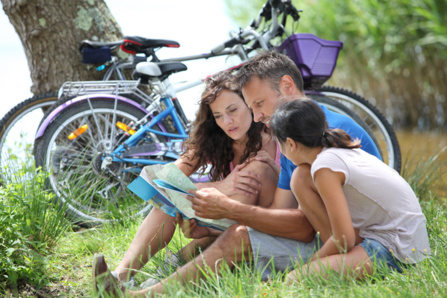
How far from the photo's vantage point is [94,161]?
11.2 feet

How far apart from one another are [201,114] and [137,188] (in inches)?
25.8

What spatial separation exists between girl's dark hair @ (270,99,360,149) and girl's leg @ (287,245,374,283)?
0.42 m

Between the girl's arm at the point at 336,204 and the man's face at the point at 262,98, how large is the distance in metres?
0.56

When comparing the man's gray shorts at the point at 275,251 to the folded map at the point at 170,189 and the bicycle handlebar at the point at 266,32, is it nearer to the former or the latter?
the folded map at the point at 170,189

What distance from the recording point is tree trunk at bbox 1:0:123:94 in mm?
4012

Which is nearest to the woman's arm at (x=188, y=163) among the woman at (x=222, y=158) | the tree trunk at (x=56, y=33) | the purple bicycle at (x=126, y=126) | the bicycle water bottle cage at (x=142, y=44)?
the woman at (x=222, y=158)

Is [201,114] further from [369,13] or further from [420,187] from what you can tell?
[369,13]

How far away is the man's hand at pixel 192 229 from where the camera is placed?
233 centimetres

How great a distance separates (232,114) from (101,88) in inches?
50.8

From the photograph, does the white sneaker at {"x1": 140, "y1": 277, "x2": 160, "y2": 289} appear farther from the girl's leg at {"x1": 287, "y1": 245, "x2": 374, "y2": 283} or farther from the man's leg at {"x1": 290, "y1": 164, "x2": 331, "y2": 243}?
the man's leg at {"x1": 290, "y1": 164, "x2": 331, "y2": 243}

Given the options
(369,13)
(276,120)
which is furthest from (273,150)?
(369,13)

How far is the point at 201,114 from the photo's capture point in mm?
2775

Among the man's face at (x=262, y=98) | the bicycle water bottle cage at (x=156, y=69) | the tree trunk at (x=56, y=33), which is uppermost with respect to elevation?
the tree trunk at (x=56, y=33)

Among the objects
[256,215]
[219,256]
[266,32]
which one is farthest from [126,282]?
[266,32]
